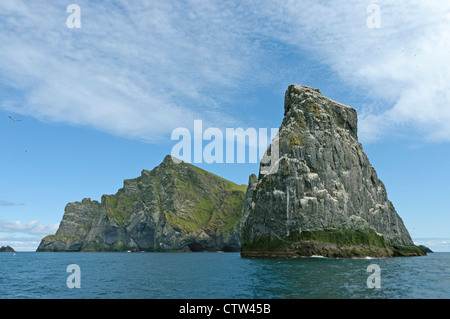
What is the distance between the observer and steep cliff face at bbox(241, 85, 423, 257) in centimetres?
8888

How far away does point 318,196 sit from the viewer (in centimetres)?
9150

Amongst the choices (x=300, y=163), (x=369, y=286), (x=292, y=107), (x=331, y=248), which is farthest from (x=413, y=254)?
(x=369, y=286)

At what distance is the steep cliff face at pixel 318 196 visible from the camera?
88875mm

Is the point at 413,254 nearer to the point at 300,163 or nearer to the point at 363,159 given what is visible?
the point at 363,159

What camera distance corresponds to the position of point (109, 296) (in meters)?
31.2

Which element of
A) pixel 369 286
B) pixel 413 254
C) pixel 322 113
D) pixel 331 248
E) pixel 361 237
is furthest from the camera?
pixel 413 254

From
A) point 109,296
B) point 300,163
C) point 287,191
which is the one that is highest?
point 300,163
